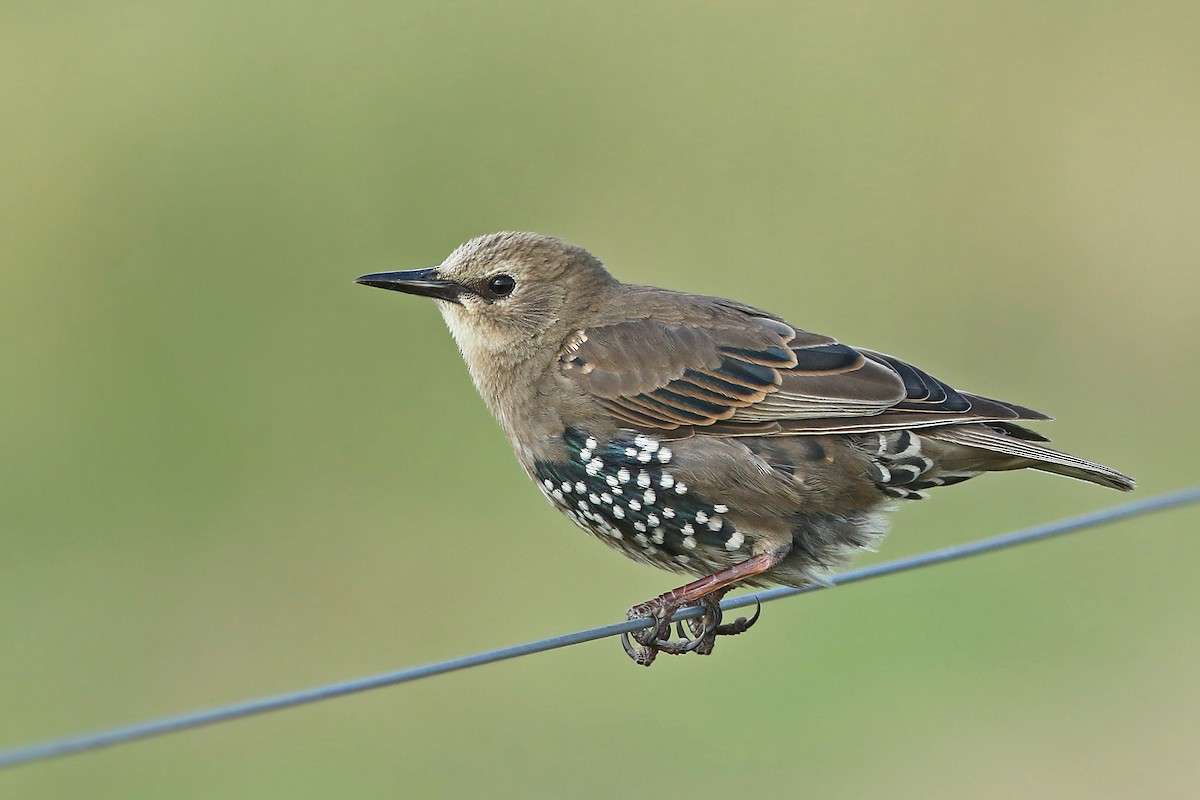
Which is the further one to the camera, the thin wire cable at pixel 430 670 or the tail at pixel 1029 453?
the tail at pixel 1029 453

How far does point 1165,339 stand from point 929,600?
462cm

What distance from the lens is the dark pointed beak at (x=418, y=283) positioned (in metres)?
6.80

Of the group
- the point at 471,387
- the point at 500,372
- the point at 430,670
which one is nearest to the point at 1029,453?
the point at 500,372

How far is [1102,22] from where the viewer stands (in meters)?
16.4

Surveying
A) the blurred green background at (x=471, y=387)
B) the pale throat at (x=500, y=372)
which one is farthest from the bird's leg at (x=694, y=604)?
the blurred green background at (x=471, y=387)

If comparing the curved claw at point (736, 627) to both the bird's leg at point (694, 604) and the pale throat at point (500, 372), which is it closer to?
the bird's leg at point (694, 604)

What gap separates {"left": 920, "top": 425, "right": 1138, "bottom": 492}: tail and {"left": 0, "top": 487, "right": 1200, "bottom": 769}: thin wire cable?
15 centimetres

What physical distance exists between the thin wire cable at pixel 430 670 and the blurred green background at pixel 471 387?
3.97 meters

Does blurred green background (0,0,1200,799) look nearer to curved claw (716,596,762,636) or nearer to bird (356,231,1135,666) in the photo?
curved claw (716,596,762,636)

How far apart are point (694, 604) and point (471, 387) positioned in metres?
7.32

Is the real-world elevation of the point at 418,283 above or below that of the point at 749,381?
above

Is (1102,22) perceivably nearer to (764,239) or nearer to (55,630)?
(764,239)

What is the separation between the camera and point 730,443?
633 cm

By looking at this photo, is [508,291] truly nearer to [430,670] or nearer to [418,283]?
[418,283]
